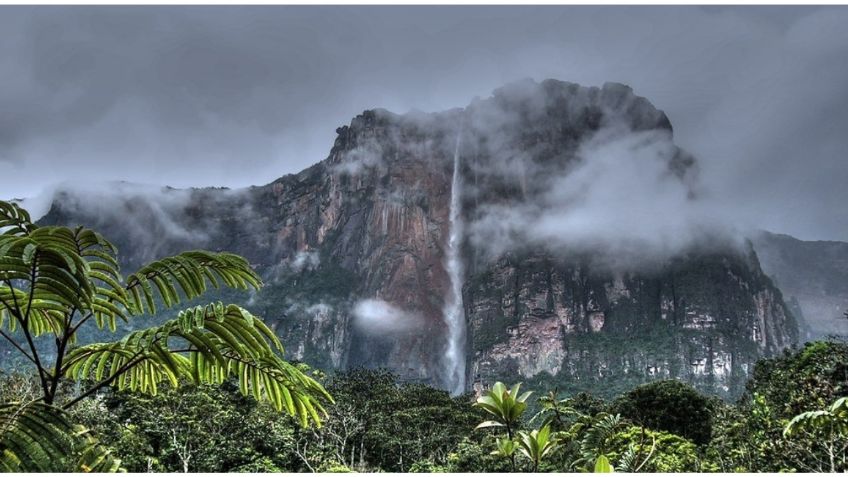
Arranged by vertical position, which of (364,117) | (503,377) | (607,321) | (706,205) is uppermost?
(364,117)

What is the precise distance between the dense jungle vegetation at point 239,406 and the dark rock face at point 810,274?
11054 cm

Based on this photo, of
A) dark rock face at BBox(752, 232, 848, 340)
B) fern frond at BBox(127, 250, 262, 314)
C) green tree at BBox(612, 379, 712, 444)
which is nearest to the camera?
fern frond at BBox(127, 250, 262, 314)

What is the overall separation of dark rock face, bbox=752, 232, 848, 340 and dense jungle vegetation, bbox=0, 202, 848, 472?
110543 mm

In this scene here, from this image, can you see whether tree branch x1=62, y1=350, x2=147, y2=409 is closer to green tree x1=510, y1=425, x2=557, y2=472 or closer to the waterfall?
green tree x1=510, y1=425, x2=557, y2=472

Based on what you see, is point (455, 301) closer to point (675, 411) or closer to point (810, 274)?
point (675, 411)

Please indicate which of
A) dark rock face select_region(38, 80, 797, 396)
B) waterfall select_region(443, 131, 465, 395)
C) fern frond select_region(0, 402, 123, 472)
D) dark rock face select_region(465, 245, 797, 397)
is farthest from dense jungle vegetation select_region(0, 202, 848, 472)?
waterfall select_region(443, 131, 465, 395)

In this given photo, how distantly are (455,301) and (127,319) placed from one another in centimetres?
10244

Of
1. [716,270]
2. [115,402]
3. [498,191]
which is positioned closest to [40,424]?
[115,402]

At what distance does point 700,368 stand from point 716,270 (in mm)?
20853

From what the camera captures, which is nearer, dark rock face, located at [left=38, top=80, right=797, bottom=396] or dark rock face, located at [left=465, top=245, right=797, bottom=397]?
dark rock face, located at [left=465, top=245, right=797, bottom=397]

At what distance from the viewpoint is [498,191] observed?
363 ft

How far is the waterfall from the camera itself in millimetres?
94500

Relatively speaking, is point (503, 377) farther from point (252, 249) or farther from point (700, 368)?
point (252, 249)

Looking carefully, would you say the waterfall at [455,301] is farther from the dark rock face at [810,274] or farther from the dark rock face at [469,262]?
the dark rock face at [810,274]
